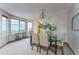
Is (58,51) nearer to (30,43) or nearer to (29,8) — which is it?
(30,43)

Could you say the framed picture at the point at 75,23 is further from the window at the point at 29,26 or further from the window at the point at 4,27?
the window at the point at 4,27

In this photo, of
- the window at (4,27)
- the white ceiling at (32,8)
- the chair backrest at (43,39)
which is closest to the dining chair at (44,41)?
the chair backrest at (43,39)

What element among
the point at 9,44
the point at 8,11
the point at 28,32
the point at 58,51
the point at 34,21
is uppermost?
the point at 8,11

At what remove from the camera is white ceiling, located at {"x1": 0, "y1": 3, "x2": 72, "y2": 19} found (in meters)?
2.12

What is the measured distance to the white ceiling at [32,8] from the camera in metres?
2.12

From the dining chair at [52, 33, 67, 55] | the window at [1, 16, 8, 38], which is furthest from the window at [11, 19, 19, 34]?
the dining chair at [52, 33, 67, 55]

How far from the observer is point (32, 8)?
7.11ft

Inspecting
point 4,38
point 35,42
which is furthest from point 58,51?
point 4,38

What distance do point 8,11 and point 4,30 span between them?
365 millimetres

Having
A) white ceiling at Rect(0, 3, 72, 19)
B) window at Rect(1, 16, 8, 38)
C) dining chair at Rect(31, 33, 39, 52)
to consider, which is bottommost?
dining chair at Rect(31, 33, 39, 52)

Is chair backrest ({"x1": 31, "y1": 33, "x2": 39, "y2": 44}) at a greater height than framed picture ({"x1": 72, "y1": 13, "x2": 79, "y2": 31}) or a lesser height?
lesser

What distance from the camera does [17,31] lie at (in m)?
2.28

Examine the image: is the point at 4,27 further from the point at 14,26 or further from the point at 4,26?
the point at 14,26

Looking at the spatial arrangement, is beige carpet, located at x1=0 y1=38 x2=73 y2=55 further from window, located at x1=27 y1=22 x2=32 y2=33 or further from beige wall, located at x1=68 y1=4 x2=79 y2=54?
beige wall, located at x1=68 y1=4 x2=79 y2=54
